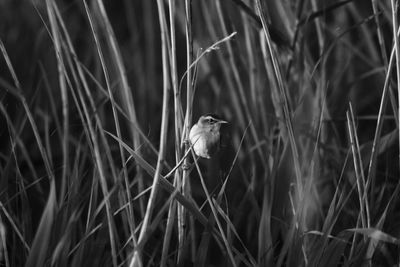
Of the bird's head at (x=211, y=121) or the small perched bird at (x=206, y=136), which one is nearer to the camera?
the small perched bird at (x=206, y=136)

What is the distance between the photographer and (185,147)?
1860 millimetres

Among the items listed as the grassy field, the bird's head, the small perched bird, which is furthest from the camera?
the bird's head

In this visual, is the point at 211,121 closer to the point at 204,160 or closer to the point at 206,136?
the point at 206,136

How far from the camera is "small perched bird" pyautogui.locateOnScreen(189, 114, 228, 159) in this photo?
204 centimetres

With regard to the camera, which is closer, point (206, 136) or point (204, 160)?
point (206, 136)

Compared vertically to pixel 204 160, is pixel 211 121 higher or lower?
higher

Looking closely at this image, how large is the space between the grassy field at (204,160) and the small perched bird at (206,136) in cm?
5

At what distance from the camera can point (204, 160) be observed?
2799mm

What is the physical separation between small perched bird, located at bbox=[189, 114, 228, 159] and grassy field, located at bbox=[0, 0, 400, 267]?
2.0 inches

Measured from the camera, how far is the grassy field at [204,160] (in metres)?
1.67

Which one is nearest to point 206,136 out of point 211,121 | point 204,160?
point 211,121

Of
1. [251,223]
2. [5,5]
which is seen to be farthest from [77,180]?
[5,5]

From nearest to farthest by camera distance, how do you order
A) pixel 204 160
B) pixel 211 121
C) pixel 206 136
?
pixel 206 136 < pixel 211 121 < pixel 204 160

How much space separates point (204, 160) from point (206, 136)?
754 mm
